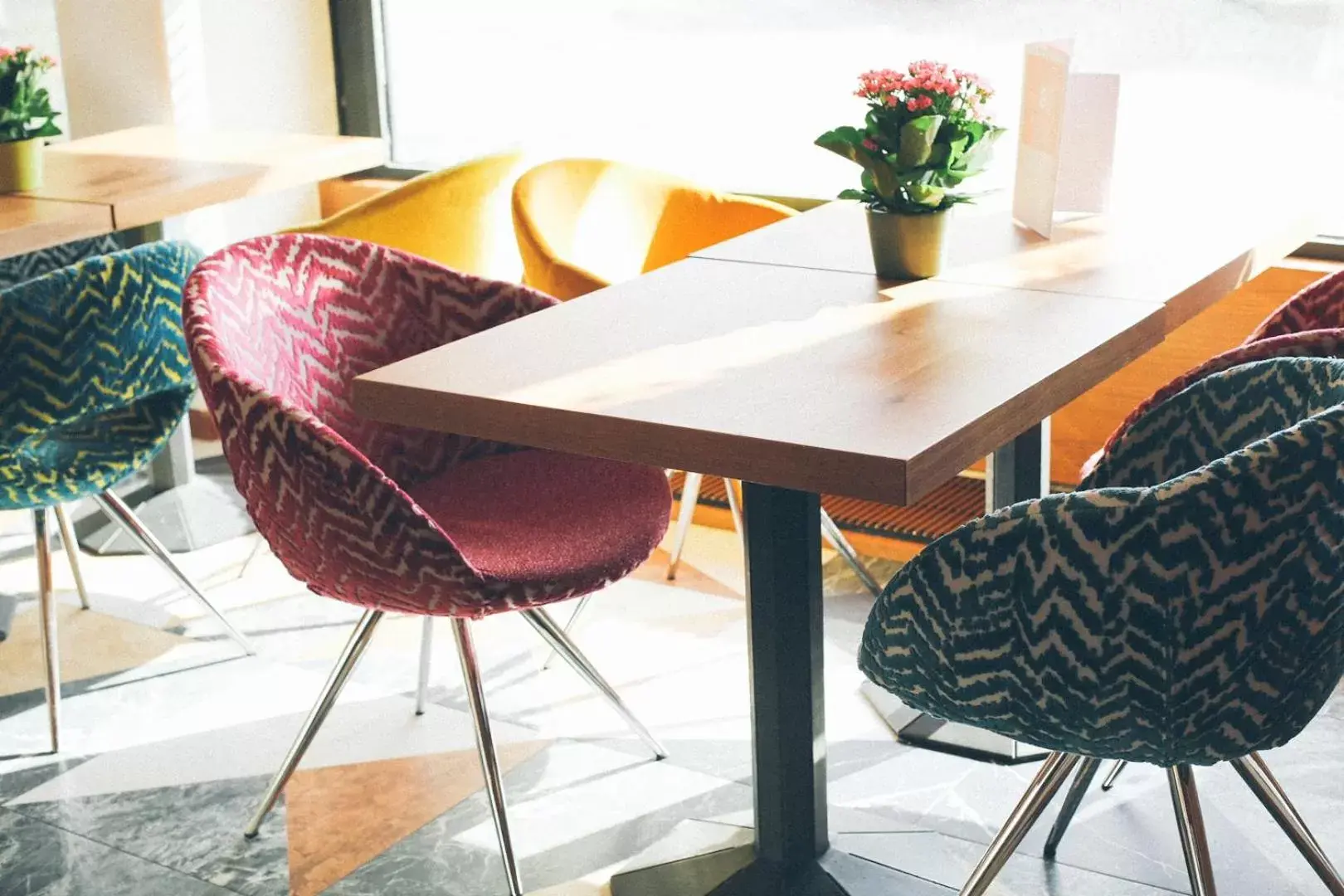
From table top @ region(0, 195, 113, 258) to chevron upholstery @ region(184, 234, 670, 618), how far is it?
2.10 feet

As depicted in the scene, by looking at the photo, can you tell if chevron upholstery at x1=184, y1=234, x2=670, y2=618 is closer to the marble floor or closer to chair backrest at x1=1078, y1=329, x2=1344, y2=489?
the marble floor

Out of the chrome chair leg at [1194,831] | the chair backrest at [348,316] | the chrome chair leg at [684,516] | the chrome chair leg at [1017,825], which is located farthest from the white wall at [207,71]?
the chrome chair leg at [1194,831]

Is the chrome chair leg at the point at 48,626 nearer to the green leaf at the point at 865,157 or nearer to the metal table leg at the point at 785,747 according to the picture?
the metal table leg at the point at 785,747

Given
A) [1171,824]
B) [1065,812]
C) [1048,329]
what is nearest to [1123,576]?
[1048,329]

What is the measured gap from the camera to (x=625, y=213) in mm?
3250

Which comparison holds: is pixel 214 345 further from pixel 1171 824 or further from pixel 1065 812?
pixel 1171 824

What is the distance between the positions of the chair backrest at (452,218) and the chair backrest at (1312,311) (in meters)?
1.49

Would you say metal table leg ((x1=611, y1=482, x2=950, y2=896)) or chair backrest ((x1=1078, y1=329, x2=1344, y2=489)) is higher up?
chair backrest ((x1=1078, y1=329, x2=1344, y2=489))

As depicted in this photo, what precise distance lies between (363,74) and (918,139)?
255cm

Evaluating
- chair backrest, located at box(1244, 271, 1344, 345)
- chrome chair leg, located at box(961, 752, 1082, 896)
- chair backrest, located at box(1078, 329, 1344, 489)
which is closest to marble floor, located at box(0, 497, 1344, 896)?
chrome chair leg, located at box(961, 752, 1082, 896)

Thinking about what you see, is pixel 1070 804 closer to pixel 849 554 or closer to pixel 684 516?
pixel 849 554

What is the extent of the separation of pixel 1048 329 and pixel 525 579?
2.40ft

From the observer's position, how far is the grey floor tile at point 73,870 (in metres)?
2.30

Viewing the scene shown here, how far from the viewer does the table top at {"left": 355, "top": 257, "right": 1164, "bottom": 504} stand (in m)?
1.62
